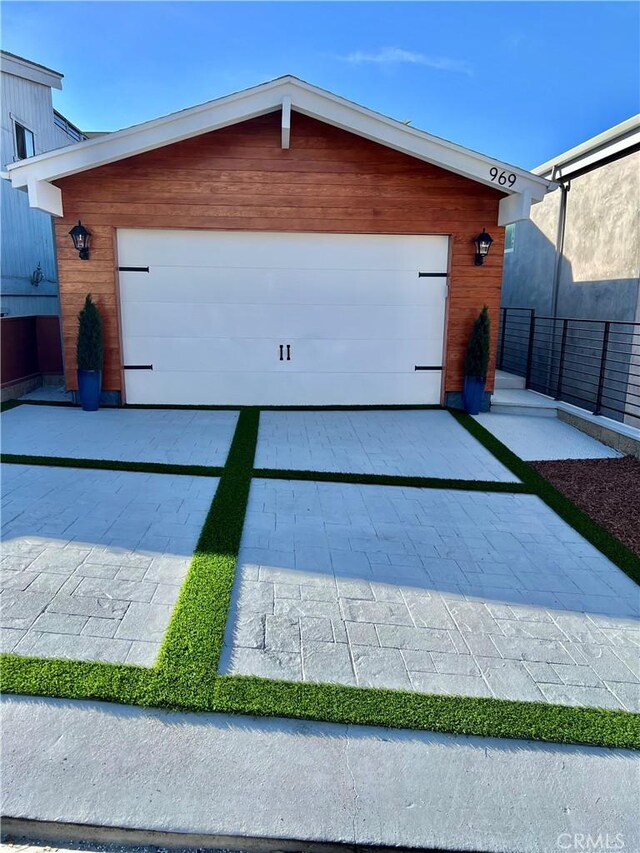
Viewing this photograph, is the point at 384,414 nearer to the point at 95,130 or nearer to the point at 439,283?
the point at 439,283

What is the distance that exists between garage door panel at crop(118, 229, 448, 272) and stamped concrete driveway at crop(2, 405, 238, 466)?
1.95m

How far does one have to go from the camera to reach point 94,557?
3332 mm

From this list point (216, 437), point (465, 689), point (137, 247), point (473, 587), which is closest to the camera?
point (465, 689)

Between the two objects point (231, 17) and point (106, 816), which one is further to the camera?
point (231, 17)

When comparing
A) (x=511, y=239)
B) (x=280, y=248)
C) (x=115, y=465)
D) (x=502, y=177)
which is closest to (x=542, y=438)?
(x=502, y=177)

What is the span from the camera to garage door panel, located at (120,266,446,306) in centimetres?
712

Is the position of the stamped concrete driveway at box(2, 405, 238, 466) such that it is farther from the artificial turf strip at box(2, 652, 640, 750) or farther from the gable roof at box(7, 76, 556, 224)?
the artificial turf strip at box(2, 652, 640, 750)

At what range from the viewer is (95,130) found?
13.7 metres

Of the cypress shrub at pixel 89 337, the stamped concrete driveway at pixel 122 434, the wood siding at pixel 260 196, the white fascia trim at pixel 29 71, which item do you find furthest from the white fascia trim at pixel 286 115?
the white fascia trim at pixel 29 71

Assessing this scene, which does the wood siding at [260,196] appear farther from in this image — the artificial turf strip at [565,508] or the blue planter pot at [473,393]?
the artificial turf strip at [565,508]

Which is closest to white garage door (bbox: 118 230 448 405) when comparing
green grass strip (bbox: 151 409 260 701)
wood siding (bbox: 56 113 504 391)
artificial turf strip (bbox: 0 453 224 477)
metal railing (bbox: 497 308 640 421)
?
wood siding (bbox: 56 113 504 391)

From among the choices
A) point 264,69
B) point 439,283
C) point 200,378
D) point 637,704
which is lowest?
point 637,704

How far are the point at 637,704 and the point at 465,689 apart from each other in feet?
2.35

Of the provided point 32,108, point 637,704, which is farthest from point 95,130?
point 637,704
